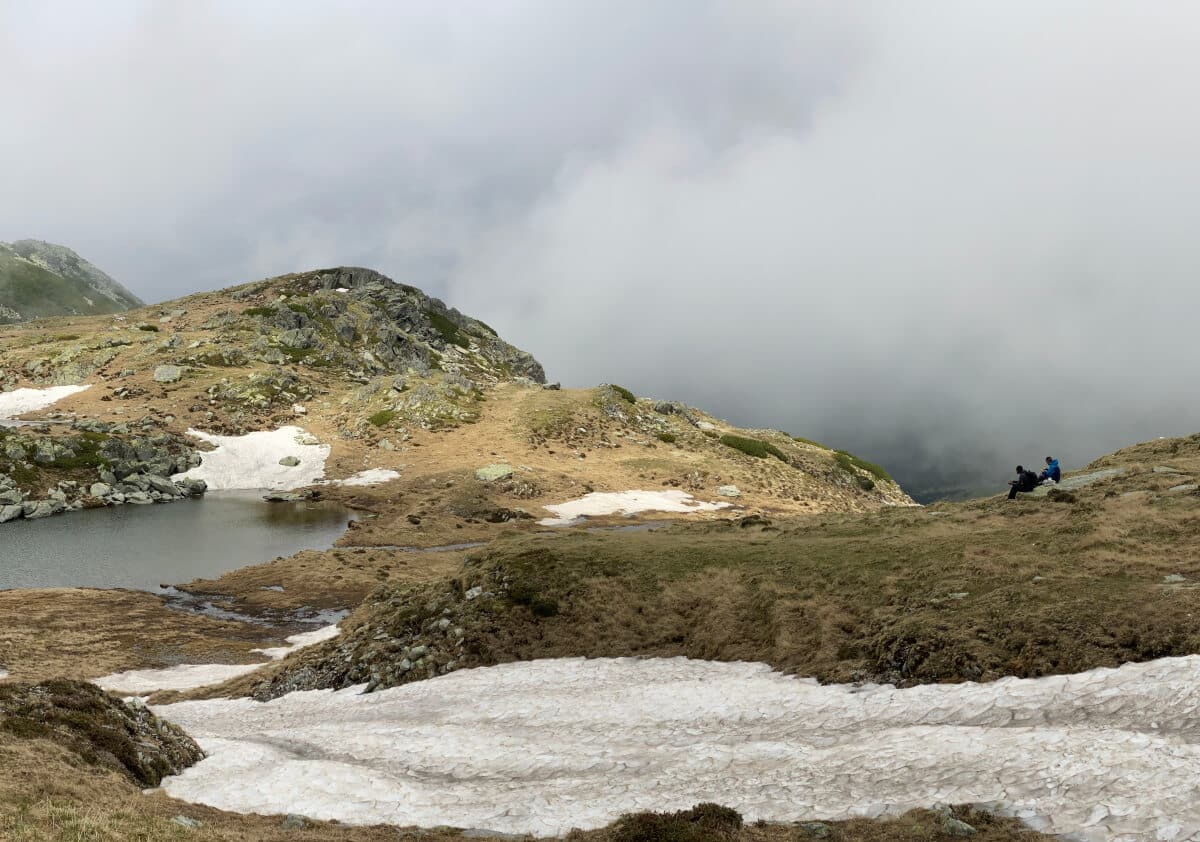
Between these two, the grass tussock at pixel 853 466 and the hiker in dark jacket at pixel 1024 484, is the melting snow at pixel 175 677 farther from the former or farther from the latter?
the grass tussock at pixel 853 466

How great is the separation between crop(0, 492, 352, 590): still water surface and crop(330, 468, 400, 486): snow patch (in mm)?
10128

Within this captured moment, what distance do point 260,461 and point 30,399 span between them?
58767 millimetres

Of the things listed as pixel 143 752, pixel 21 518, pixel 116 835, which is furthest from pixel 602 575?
pixel 21 518

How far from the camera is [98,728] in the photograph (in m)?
20.0

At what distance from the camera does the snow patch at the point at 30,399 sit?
4815 inches

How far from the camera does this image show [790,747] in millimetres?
18219

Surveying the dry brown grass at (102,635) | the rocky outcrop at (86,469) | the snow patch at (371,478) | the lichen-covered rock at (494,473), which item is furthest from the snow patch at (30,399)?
the dry brown grass at (102,635)

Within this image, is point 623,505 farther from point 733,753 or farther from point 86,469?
point 86,469

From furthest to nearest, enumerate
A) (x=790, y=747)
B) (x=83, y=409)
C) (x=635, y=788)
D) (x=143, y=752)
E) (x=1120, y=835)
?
(x=83, y=409), (x=143, y=752), (x=790, y=747), (x=635, y=788), (x=1120, y=835)

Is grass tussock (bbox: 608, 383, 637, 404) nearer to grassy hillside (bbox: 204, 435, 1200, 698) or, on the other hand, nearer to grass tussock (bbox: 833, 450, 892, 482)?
grass tussock (bbox: 833, 450, 892, 482)

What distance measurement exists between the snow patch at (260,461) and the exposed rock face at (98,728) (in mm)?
86791

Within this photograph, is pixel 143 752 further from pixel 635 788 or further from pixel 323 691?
pixel 635 788

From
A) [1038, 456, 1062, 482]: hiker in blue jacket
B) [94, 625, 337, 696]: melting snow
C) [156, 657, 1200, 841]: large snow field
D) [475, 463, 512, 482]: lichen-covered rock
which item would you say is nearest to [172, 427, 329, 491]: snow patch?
[475, 463, 512, 482]: lichen-covered rock

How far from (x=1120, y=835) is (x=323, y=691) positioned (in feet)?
103
